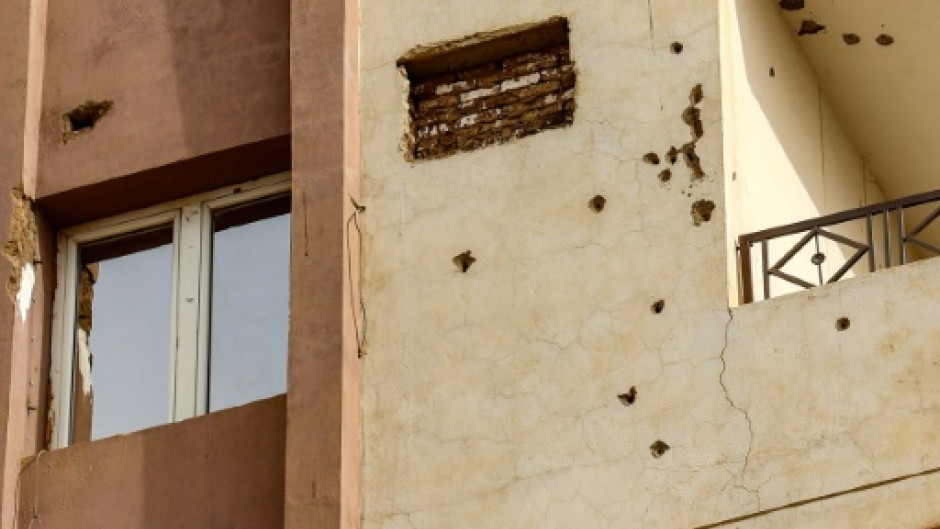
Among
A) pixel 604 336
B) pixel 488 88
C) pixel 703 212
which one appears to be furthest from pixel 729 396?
pixel 488 88

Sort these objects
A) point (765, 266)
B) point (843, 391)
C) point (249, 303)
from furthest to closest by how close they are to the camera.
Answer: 1. point (249, 303)
2. point (765, 266)
3. point (843, 391)

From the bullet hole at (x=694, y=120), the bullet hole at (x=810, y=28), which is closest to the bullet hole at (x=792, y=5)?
the bullet hole at (x=810, y=28)

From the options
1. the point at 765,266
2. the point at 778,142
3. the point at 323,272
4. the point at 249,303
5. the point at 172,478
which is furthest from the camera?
the point at 249,303

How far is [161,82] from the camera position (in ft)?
42.7

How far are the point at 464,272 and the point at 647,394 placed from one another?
127 centimetres

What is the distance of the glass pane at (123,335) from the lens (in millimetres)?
12734

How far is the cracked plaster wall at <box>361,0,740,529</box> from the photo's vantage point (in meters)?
10.8

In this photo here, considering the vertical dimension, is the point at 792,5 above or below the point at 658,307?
above

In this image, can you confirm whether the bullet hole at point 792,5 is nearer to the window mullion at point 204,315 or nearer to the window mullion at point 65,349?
the window mullion at point 204,315

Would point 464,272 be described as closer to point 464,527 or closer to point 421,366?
point 421,366

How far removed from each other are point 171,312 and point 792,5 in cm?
380

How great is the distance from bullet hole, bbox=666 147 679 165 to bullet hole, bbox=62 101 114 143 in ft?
11.3

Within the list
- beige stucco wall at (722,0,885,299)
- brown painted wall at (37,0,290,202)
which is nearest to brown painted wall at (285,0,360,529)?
brown painted wall at (37,0,290,202)

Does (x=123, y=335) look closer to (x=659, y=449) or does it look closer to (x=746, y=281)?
(x=659, y=449)
